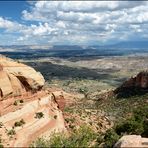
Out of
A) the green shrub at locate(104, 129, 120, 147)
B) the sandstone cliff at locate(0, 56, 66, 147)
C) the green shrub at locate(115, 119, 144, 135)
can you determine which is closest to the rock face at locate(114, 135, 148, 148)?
the green shrub at locate(104, 129, 120, 147)

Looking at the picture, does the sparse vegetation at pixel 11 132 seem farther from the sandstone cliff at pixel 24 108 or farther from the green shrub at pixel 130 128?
the green shrub at pixel 130 128

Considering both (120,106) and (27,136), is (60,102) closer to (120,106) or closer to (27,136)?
(27,136)

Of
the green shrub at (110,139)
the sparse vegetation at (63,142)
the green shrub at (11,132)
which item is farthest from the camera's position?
the green shrub at (11,132)

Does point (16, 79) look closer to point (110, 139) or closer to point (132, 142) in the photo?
point (110, 139)

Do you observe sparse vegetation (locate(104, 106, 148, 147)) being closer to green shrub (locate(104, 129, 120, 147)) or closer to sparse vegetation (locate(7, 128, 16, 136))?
green shrub (locate(104, 129, 120, 147))

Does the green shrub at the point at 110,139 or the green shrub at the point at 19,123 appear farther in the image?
the green shrub at the point at 19,123

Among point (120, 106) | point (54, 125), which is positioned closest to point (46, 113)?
point (54, 125)

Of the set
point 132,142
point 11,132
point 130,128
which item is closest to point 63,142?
point 132,142

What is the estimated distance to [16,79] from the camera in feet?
327

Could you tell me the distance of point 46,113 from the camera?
332ft

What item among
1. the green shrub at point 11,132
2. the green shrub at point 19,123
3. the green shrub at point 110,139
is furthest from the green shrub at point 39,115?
the green shrub at point 110,139

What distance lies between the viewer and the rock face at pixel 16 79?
3756 inches

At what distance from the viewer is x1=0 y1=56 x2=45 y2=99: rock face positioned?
313ft

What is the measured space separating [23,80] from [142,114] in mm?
38631
